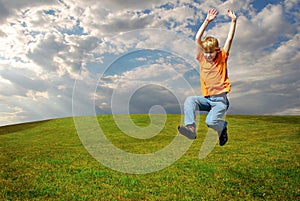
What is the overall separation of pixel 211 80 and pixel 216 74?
0.57 feet

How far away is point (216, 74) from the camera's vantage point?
20.6ft

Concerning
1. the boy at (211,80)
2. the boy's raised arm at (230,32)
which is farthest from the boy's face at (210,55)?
the boy's raised arm at (230,32)

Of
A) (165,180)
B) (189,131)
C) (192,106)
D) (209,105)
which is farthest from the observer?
(165,180)

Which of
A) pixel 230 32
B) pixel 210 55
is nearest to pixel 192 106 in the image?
pixel 210 55

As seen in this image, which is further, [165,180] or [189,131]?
[165,180]

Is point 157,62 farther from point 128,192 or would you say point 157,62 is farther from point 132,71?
point 128,192

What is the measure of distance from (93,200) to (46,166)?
8159 mm

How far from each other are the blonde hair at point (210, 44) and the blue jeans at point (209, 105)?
103 cm

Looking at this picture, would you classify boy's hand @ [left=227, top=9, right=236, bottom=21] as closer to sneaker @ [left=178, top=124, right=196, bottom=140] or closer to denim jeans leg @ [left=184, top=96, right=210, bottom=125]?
denim jeans leg @ [left=184, top=96, right=210, bottom=125]

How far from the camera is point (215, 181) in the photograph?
45.7ft

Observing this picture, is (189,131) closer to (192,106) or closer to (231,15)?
(192,106)

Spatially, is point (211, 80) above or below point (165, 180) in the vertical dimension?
above

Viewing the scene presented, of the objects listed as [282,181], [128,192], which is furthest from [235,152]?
[128,192]

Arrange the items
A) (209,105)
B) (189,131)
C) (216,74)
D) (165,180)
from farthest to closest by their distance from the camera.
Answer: (165,180), (209,105), (189,131), (216,74)
